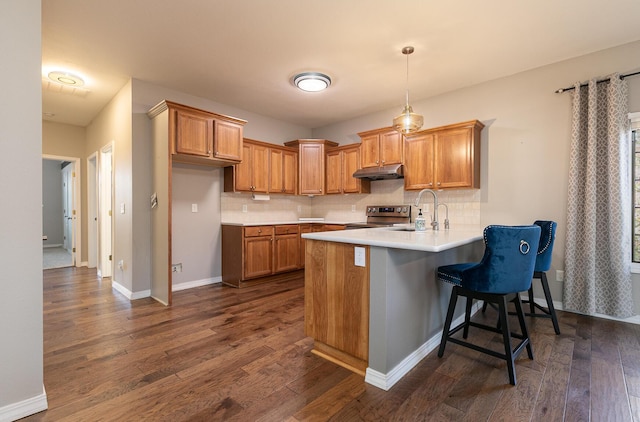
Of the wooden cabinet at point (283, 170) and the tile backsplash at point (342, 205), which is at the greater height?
the wooden cabinet at point (283, 170)

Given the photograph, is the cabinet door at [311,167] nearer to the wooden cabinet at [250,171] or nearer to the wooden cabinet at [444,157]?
the wooden cabinet at [250,171]

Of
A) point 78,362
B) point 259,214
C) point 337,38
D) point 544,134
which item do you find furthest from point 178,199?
point 544,134

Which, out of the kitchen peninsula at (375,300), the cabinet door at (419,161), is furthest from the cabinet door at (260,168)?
the kitchen peninsula at (375,300)

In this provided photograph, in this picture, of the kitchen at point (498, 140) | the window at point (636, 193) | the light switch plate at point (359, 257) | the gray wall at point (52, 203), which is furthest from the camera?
the gray wall at point (52, 203)

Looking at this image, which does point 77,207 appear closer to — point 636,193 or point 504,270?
point 504,270

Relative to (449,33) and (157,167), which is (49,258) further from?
(449,33)

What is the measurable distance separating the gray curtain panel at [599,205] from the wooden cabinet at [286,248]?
3.50 meters

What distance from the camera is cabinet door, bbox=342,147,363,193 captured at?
5.05 meters

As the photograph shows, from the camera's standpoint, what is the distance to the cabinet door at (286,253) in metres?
4.73

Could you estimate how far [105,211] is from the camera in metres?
5.16

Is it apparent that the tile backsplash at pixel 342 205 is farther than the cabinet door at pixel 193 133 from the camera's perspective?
Yes

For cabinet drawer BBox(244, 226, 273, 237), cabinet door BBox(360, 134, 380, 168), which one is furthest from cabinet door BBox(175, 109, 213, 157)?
cabinet door BBox(360, 134, 380, 168)

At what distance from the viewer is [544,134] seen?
3471 millimetres

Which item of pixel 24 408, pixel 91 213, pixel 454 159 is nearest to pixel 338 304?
pixel 24 408
